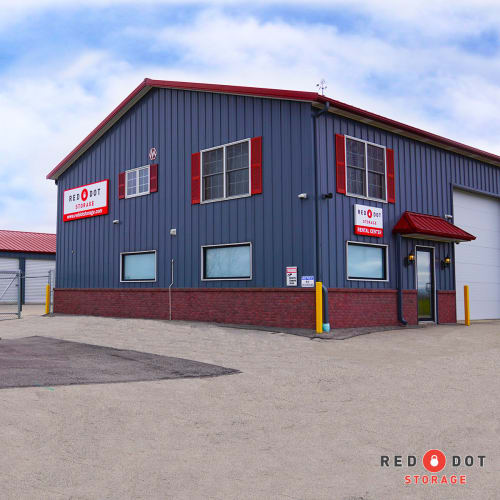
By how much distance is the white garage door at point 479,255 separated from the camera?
68.1ft

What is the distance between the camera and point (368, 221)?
1659 cm

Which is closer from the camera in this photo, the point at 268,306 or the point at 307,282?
the point at 307,282

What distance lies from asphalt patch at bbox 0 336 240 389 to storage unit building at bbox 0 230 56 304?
86.9 ft

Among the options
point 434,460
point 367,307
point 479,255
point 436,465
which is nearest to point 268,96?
point 367,307

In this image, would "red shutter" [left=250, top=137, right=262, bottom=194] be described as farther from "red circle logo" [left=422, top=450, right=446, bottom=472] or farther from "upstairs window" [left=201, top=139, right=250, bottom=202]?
"red circle logo" [left=422, top=450, right=446, bottom=472]

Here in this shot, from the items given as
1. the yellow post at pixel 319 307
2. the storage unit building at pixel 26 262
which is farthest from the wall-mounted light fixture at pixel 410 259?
the storage unit building at pixel 26 262

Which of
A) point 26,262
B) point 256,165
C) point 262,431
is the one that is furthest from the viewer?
point 26,262

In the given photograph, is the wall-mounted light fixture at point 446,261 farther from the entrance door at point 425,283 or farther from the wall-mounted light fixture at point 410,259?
the wall-mounted light fixture at point 410,259

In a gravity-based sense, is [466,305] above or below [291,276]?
below

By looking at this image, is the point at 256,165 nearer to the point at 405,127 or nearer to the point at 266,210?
the point at 266,210

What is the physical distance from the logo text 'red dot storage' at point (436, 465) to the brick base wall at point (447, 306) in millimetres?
14395

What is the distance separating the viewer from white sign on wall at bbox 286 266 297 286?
50.2 feet

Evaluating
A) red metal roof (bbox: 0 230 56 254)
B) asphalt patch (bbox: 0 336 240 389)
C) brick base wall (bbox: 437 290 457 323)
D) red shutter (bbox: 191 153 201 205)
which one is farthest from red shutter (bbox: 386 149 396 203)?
red metal roof (bbox: 0 230 56 254)

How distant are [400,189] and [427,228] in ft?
4.96
